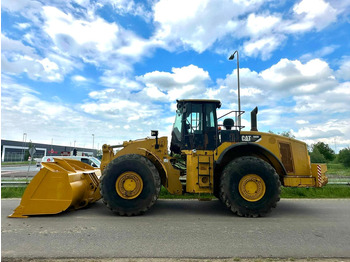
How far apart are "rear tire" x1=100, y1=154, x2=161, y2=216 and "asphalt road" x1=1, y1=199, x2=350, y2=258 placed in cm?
25

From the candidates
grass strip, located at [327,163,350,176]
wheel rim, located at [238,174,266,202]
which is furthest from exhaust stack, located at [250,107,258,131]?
grass strip, located at [327,163,350,176]

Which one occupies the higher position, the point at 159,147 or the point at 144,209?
the point at 159,147

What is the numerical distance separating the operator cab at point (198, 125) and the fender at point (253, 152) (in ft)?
1.72

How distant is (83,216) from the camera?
5.71 meters

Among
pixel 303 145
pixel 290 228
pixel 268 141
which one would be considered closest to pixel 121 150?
pixel 268 141

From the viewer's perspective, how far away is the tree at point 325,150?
5029 centimetres

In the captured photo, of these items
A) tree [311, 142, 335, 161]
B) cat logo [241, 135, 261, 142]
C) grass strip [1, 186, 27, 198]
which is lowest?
grass strip [1, 186, 27, 198]

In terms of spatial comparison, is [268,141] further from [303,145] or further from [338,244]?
[338,244]

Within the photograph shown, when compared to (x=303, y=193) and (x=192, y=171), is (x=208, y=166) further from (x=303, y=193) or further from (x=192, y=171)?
(x=303, y=193)

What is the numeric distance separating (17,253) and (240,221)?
13.2ft

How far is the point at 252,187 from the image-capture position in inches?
230

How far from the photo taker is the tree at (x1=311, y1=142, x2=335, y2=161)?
165ft

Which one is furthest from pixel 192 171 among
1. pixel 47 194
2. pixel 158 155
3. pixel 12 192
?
pixel 12 192

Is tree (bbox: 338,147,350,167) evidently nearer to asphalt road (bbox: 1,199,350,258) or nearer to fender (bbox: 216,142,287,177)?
asphalt road (bbox: 1,199,350,258)
